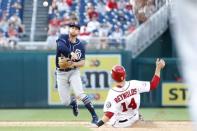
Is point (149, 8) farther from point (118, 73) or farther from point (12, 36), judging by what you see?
point (118, 73)

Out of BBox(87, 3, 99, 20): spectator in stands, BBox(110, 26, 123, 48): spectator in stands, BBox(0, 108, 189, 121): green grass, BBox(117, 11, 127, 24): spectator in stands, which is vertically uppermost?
BBox(87, 3, 99, 20): spectator in stands

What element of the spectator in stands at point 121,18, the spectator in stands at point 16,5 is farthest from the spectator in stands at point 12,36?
the spectator in stands at point 121,18

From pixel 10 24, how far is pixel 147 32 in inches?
161

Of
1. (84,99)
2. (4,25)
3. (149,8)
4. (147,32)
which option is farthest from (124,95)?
(4,25)

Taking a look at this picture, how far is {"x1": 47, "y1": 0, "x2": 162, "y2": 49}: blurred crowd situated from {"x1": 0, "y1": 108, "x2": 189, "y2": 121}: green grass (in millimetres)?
1960

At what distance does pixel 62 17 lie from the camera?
18.5m

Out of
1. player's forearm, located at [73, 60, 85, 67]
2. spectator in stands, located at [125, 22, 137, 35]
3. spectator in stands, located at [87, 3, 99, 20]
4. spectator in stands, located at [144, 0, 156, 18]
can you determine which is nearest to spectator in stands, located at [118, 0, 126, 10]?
spectator in stands, located at [87, 3, 99, 20]

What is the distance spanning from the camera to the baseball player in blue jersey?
10.5 metres

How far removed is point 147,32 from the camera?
56.0 ft

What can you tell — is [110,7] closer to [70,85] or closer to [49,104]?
[49,104]

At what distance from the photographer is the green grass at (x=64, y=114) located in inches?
499

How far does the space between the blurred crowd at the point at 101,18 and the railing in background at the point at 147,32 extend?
20 cm

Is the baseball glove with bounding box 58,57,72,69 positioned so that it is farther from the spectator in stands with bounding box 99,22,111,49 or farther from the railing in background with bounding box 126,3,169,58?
the railing in background with bounding box 126,3,169,58

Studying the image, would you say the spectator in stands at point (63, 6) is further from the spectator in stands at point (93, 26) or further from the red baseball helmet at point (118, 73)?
the red baseball helmet at point (118, 73)
